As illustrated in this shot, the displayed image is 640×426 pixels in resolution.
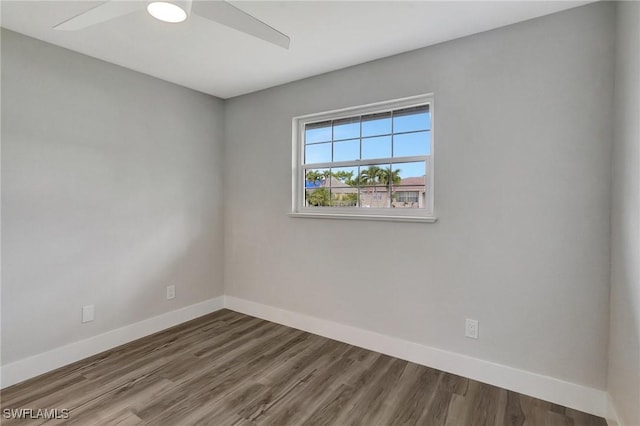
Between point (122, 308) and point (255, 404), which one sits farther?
point (122, 308)

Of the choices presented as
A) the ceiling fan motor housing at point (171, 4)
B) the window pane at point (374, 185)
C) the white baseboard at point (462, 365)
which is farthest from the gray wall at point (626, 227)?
the ceiling fan motor housing at point (171, 4)

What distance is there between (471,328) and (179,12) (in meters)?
2.47

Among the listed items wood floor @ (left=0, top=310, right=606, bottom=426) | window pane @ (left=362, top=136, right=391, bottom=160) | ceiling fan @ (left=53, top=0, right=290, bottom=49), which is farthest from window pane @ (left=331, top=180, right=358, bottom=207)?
ceiling fan @ (left=53, top=0, right=290, bottom=49)

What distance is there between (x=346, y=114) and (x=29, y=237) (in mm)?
2522

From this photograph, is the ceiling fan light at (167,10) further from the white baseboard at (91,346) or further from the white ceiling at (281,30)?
the white baseboard at (91,346)

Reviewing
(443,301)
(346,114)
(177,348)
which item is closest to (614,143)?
(443,301)

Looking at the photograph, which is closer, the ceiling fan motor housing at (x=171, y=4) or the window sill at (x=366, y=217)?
the ceiling fan motor housing at (x=171, y=4)

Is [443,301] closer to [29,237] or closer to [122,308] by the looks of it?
[122,308]

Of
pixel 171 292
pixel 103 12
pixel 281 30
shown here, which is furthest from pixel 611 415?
pixel 171 292

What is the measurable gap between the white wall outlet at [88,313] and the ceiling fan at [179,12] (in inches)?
77.5

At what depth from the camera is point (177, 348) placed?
2652mm

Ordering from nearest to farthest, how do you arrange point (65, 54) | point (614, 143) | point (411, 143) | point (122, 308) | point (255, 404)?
point (614, 143) → point (255, 404) → point (65, 54) → point (411, 143) → point (122, 308)

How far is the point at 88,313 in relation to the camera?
2.51 metres

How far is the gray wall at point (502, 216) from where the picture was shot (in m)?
1.84
